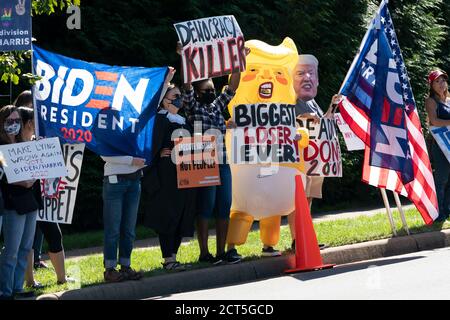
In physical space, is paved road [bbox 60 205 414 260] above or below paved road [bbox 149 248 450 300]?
below

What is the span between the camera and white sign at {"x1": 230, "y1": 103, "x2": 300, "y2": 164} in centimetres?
1093

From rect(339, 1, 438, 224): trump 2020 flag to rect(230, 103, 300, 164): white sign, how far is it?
3.54 ft

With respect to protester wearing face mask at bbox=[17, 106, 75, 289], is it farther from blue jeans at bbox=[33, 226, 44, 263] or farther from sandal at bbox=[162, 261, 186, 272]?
sandal at bbox=[162, 261, 186, 272]

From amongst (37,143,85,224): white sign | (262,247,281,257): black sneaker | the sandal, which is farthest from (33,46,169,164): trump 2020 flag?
(262,247,281,257): black sneaker

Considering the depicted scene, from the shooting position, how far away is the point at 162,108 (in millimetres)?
10523

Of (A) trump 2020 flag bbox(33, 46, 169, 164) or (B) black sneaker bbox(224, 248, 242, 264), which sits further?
(B) black sneaker bbox(224, 248, 242, 264)

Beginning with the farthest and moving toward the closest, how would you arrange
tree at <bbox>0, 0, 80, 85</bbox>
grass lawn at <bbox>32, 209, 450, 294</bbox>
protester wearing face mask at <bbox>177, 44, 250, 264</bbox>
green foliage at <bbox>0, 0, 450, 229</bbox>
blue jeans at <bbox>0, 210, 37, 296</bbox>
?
green foliage at <bbox>0, 0, 450, 229</bbox>, protester wearing face mask at <bbox>177, 44, 250, 264</bbox>, grass lawn at <bbox>32, 209, 450, 294</bbox>, tree at <bbox>0, 0, 80, 85</bbox>, blue jeans at <bbox>0, 210, 37, 296</bbox>

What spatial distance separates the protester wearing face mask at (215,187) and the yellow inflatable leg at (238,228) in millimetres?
158

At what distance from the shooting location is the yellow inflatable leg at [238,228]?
10.9 m

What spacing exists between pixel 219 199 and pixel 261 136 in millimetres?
842

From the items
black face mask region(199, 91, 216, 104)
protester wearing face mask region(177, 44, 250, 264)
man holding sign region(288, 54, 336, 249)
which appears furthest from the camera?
man holding sign region(288, 54, 336, 249)

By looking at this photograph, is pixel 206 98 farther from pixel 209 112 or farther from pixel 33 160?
pixel 33 160

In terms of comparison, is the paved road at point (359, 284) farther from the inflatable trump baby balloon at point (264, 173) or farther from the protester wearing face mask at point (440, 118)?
the protester wearing face mask at point (440, 118)
